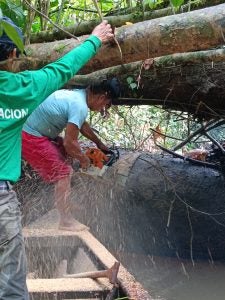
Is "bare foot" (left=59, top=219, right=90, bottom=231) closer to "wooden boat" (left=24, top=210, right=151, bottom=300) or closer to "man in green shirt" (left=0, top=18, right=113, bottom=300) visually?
"wooden boat" (left=24, top=210, right=151, bottom=300)

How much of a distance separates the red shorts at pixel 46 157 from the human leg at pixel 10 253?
234 cm

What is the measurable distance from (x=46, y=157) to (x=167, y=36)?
237cm

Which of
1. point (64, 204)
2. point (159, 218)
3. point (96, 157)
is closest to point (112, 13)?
point (96, 157)

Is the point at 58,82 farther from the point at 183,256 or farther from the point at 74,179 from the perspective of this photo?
the point at 183,256

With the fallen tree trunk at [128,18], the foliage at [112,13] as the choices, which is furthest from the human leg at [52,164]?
the fallen tree trunk at [128,18]

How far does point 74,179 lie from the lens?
5.42 meters

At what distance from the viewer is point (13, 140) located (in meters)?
2.56

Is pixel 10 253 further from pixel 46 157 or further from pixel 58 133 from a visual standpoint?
pixel 58 133

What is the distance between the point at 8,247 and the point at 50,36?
2.14 m

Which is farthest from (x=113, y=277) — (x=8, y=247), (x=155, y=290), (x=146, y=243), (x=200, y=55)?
(x=146, y=243)

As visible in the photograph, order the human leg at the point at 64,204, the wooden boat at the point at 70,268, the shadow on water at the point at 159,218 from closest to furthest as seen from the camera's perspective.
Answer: the wooden boat at the point at 70,268, the human leg at the point at 64,204, the shadow on water at the point at 159,218

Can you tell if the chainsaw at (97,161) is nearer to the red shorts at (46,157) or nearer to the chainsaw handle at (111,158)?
the chainsaw handle at (111,158)

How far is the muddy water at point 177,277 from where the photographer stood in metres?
5.40

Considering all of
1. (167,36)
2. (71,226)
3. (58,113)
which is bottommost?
(71,226)
